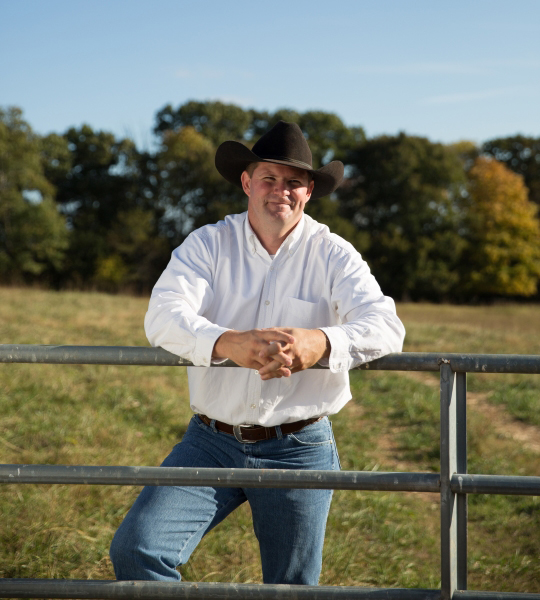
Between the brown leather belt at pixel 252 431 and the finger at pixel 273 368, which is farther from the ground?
the finger at pixel 273 368

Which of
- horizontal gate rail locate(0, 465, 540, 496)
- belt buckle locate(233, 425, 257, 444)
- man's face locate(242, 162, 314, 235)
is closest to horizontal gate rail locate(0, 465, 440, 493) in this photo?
horizontal gate rail locate(0, 465, 540, 496)

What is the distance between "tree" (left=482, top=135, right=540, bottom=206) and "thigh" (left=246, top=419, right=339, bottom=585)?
151 ft

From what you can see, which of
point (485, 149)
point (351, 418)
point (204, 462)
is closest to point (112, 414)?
point (351, 418)

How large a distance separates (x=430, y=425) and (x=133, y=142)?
115ft

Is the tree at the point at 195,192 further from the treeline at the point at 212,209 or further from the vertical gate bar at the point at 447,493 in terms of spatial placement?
the vertical gate bar at the point at 447,493

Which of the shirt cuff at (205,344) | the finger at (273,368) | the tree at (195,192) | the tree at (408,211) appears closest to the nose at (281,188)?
the shirt cuff at (205,344)

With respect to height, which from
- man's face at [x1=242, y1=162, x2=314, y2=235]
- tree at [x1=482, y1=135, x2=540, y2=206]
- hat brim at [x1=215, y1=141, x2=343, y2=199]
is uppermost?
tree at [x1=482, y1=135, x2=540, y2=206]

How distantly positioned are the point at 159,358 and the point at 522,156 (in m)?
48.1

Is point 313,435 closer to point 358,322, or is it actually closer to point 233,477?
point 358,322

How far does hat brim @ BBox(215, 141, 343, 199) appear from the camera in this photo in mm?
2983

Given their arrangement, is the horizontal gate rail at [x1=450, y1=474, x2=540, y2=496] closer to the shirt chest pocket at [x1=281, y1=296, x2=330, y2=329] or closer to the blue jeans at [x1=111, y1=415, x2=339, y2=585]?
the blue jeans at [x1=111, y1=415, x2=339, y2=585]

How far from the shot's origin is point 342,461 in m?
6.19

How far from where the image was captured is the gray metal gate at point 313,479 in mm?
2035

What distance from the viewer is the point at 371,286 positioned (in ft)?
8.73
